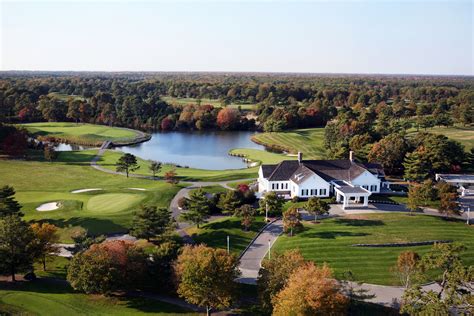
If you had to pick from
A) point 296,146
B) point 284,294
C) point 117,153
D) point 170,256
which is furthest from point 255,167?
point 284,294

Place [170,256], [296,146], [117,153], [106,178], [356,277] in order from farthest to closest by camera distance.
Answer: [296,146]
[117,153]
[106,178]
[356,277]
[170,256]

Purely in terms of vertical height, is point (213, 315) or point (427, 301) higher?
point (427, 301)

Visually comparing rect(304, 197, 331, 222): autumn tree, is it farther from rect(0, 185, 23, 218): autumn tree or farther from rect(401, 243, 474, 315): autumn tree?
rect(0, 185, 23, 218): autumn tree

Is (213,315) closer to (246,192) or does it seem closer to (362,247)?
(362,247)

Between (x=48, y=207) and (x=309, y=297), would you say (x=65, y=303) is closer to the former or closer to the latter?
(x=309, y=297)

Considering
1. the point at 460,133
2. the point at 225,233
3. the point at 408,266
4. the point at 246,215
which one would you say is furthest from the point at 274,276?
the point at 460,133

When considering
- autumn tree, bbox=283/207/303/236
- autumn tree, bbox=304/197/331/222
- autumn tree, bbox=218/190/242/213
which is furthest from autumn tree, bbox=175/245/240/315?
autumn tree, bbox=218/190/242/213
